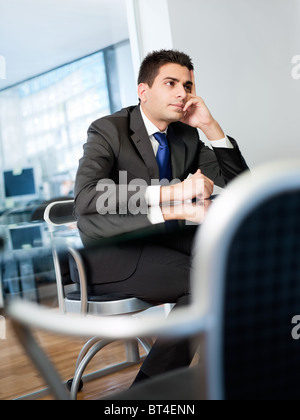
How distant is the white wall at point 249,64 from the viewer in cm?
408

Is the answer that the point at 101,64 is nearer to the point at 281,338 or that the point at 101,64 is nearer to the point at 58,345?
the point at 58,345

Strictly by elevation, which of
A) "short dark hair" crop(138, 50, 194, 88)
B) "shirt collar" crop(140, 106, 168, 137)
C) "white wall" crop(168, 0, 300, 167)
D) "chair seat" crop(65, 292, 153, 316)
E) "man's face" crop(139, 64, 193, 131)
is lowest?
"chair seat" crop(65, 292, 153, 316)

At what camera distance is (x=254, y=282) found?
2.21ft

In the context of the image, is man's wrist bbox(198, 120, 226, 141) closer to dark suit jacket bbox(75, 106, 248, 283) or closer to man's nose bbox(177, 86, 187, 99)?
dark suit jacket bbox(75, 106, 248, 283)

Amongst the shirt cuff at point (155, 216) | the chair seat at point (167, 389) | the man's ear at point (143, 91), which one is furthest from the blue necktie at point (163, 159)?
the chair seat at point (167, 389)

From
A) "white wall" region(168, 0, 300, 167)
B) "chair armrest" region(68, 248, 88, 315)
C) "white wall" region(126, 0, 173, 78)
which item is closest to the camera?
"chair armrest" region(68, 248, 88, 315)

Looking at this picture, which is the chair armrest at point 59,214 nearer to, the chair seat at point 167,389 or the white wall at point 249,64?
the chair seat at point 167,389

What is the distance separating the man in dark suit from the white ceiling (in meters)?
1.50

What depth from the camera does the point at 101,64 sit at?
3959 millimetres

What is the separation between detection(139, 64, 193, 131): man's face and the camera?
2.30 meters

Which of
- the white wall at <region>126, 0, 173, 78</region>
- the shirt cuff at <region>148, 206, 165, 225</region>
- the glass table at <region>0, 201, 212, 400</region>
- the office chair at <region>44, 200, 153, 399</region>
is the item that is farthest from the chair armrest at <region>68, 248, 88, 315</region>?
the white wall at <region>126, 0, 173, 78</region>

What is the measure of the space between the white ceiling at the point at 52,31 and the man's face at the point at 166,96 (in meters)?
1.56

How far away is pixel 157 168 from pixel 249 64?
101 inches

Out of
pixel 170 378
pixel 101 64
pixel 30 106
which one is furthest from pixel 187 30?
pixel 170 378
